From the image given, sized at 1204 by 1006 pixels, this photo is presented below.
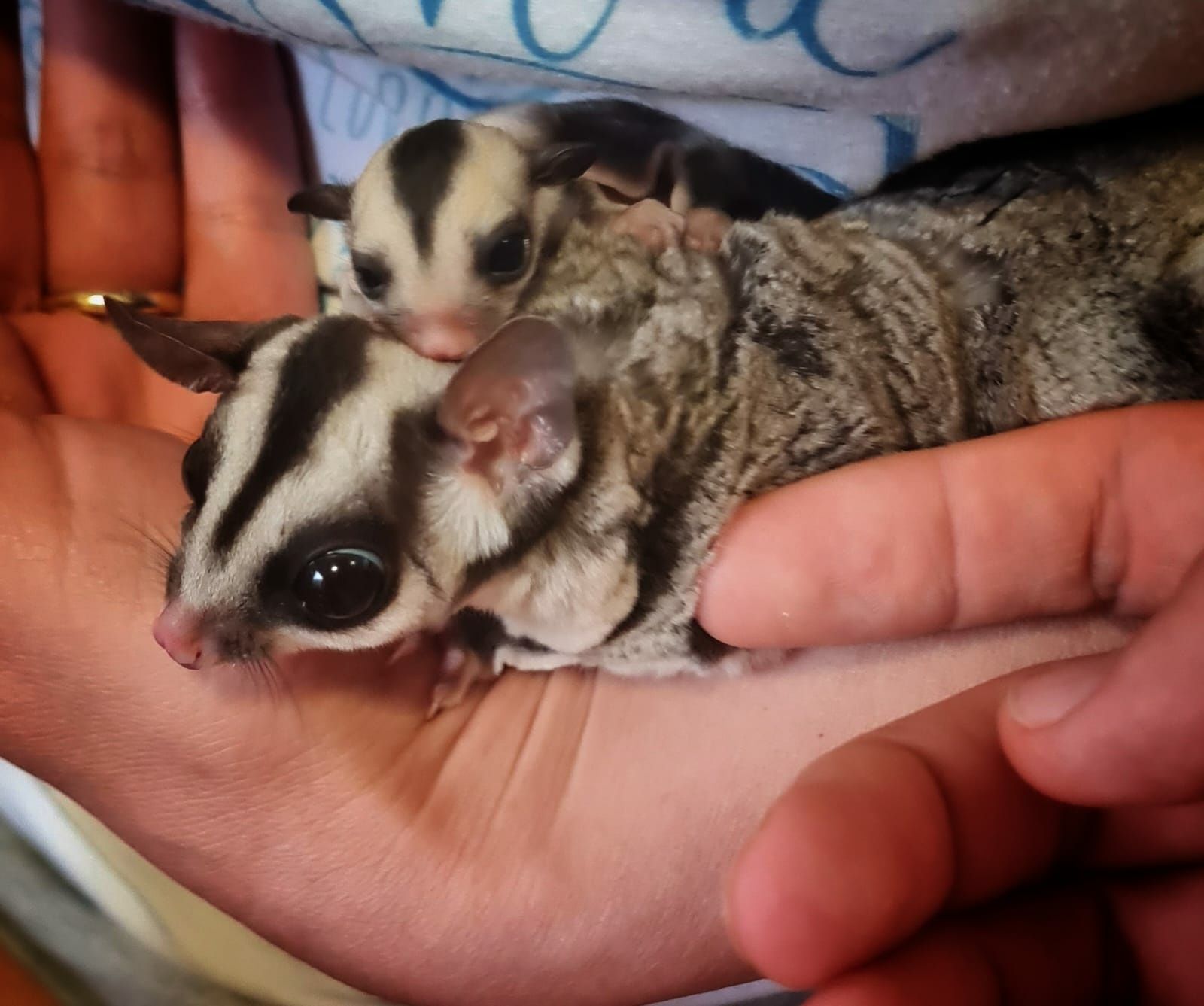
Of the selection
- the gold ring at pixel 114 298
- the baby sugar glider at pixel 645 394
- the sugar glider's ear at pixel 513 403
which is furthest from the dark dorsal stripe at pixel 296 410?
the gold ring at pixel 114 298

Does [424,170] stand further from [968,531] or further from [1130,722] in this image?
[1130,722]

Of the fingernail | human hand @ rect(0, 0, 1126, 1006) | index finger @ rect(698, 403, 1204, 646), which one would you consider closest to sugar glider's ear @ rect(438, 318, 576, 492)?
index finger @ rect(698, 403, 1204, 646)

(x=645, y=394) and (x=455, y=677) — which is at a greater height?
(x=645, y=394)

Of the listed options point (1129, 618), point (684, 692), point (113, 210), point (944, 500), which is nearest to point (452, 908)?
point (684, 692)

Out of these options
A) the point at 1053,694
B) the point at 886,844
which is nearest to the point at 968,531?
the point at 1053,694

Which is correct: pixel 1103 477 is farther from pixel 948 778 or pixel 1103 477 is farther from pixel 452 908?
pixel 452 908

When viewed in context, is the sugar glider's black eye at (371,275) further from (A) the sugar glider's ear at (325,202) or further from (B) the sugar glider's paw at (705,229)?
(B) the sugar glider's paw at (705,229)
